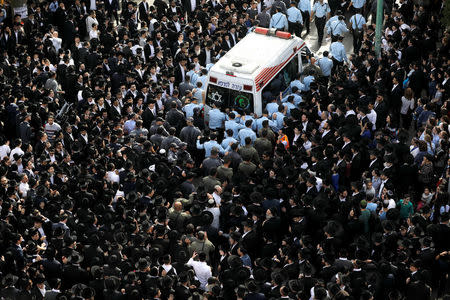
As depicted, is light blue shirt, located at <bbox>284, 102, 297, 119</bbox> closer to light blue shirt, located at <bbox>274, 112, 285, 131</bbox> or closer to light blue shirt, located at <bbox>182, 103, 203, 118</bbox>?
light blue shirt, located at <bbox>274, 112, 285, 131</bbox>

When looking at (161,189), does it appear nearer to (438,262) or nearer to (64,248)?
(64,248)

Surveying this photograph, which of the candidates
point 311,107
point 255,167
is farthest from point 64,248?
point 311,107

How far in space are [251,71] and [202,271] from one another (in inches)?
211

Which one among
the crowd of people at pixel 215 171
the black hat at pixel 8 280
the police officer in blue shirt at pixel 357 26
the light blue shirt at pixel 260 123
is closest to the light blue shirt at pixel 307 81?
the crowd of people at pixel 215 171

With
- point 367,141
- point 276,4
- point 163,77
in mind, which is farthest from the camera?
point 276,4

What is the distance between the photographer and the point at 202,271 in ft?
38.7

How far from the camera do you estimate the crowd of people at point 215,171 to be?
11.5m

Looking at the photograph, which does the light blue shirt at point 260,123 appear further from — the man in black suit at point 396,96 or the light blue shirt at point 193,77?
the man in black suit at point 396,96

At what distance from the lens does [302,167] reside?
14.3 meters

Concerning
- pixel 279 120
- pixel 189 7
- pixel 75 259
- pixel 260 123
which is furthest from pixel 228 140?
pixel 189 7

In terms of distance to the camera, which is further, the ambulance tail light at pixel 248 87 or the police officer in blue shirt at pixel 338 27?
the police officer in blue shirt at pixel 338 27

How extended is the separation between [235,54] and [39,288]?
731 centimetres

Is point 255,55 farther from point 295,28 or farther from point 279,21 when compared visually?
point 295,28

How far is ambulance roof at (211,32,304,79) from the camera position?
15773mm
